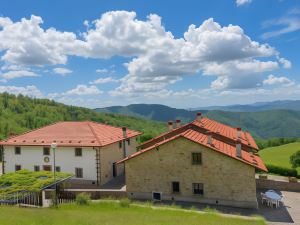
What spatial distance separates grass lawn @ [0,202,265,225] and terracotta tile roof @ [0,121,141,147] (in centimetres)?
1151

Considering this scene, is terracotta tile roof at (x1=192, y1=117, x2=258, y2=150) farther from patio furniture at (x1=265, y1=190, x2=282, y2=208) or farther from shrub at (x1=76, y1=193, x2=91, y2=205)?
shrub at (x1=76, y1=193, x2=91, y2=205)

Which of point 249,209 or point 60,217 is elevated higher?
point 60,217

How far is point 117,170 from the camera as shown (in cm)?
4141

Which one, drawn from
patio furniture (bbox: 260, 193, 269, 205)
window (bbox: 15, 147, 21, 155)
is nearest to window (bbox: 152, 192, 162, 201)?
patio furniture (bbox: 260, 193, 269, 205)

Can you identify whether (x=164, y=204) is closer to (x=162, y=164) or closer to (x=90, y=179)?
(x=162, y=164)

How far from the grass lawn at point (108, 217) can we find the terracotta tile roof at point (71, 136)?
1151cm

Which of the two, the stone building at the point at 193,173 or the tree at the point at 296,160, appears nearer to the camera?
the stone building at the point at 193,173

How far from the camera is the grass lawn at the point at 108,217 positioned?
59.0ft

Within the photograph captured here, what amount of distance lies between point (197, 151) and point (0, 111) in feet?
423

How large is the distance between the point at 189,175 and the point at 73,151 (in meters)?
15.0

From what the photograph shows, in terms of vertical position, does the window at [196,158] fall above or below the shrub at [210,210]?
above

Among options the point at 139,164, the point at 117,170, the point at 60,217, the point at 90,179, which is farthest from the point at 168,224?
the point at 117,170

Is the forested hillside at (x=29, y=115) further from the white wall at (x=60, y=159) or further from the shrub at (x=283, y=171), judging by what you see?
the shrub at (x=283, y=171)

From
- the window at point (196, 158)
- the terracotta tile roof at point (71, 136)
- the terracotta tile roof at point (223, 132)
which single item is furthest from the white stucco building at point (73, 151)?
the window at point (196, 158)
